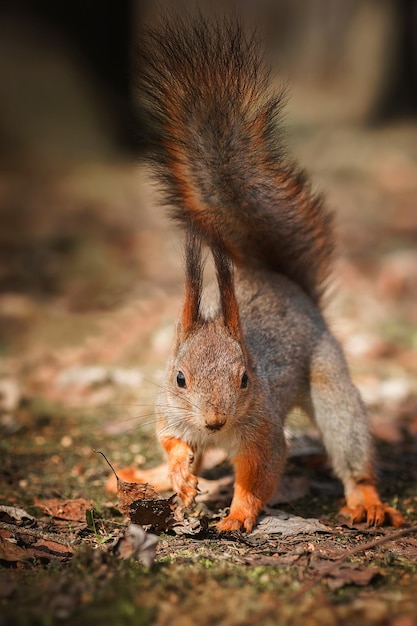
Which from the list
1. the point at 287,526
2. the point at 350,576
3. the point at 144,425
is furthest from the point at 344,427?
the point at 350,576

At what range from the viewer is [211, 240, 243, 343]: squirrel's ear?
260 cm

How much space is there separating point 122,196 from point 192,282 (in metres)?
5.66

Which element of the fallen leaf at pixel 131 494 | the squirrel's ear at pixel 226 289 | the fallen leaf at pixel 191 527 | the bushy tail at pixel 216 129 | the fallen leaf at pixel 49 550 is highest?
the bushy tail at pixel 216 129

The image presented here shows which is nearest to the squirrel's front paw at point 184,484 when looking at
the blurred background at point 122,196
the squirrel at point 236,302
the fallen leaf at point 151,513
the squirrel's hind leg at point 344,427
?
the squirrel at point 236,302

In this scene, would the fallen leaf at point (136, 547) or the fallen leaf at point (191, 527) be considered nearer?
the fallen leaf at point (136, 547)

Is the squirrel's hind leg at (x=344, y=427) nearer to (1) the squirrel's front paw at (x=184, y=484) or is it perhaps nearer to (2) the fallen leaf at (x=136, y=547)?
(1) the squirrel's front paw at (x=184, y=484)

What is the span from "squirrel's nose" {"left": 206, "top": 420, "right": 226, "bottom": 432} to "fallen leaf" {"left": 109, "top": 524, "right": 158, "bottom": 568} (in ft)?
1.57

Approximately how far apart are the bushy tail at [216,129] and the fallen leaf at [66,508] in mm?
1150

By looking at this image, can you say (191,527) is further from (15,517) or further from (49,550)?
(15,517)

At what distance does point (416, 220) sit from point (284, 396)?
16.0ft

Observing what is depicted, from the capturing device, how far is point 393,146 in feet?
31.0

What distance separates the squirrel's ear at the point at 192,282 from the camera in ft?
8.50

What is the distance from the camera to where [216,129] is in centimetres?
281

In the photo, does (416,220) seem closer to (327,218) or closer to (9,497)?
(327,218)
